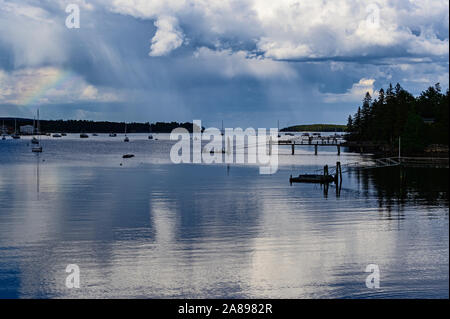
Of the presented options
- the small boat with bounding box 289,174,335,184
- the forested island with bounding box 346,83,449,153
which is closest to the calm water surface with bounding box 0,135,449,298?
the small boat with bounding box 289,174,335,184

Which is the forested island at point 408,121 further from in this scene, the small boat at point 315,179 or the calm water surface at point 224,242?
the calm water surface at point 224,242

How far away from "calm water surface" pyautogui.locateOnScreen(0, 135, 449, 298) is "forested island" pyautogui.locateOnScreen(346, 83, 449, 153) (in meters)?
A: 55.9

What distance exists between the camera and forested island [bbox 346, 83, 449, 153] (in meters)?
126

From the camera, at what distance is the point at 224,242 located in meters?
37.4

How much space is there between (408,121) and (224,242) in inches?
4279

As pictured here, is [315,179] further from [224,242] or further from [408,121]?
[408,121]

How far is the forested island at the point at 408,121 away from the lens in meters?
126

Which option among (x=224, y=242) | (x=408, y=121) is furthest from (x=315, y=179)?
(x=408, y=121)

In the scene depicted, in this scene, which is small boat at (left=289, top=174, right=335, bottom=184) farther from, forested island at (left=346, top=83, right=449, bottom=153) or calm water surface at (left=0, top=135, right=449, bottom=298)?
forested island at (left=346, top=83, right=449, bottom=153)

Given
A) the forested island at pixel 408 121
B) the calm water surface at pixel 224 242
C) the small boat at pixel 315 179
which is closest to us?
the calm water surface at pixel 224 242

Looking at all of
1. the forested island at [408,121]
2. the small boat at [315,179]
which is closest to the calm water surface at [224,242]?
the small boat at [315,179]

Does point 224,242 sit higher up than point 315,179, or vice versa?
point 315,179

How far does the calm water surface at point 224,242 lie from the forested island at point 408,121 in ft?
183
